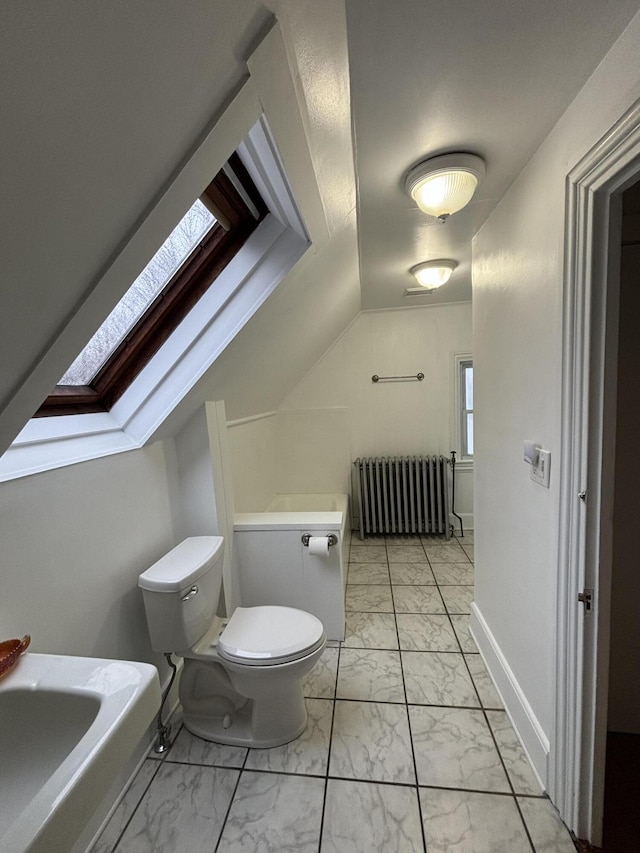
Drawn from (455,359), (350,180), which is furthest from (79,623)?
(455,359)

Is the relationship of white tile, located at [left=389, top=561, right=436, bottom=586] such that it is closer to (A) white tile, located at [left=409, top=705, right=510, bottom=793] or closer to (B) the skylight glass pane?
(A) white tile, located at [left=409, top=705, right=510, bottom=793]

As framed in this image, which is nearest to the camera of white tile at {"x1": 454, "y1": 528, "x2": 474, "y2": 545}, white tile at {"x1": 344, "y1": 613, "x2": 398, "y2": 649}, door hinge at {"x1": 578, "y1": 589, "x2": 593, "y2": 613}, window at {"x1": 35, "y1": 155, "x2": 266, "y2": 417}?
door hinge at {"x1": 578, "y1": 589, "x2": 593, "y2": 613}

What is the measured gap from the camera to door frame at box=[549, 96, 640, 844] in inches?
36.1

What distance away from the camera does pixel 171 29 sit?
0.52 meters

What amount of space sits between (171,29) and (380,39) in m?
0.51

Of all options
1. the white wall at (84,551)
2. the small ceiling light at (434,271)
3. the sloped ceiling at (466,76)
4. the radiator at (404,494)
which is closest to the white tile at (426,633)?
the radiator at (404,494)

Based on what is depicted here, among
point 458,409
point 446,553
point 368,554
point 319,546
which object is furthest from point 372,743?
point 458,409

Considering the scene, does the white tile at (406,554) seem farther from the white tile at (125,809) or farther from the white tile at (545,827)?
the white tile at (125,809)

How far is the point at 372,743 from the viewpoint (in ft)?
4.75

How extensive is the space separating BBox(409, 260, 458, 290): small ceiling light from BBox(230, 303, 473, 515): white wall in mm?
1046

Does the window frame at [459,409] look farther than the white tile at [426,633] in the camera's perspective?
Yes

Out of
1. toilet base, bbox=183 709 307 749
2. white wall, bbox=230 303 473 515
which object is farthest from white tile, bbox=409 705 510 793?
white wall, bbox=230 303 473 515

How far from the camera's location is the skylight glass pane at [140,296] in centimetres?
128

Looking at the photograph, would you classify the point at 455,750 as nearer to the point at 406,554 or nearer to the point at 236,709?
the point at 236,709
